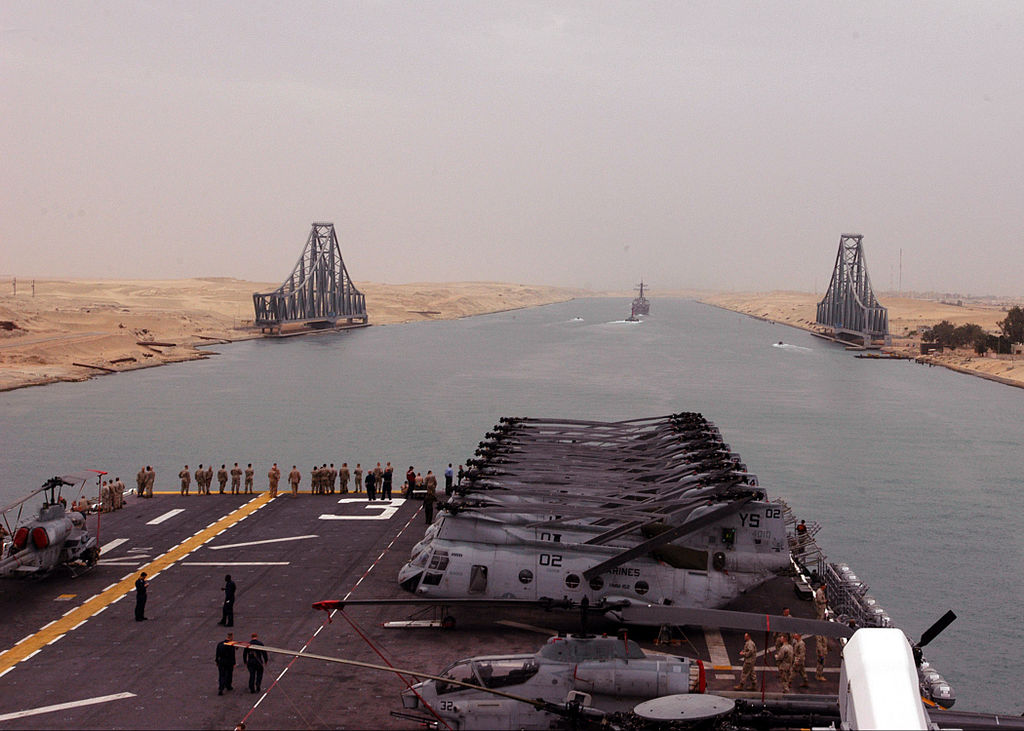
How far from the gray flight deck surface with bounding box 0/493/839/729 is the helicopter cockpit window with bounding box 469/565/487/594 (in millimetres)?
1001

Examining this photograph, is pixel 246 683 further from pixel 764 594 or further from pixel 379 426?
pixel 379 426

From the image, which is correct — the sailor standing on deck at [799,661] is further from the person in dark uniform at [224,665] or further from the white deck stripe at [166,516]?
the white deck stripe at [166,516]

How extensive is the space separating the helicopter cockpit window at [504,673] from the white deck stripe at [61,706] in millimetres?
9197

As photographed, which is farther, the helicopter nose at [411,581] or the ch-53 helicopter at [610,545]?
the helicopter nose at [411,581]

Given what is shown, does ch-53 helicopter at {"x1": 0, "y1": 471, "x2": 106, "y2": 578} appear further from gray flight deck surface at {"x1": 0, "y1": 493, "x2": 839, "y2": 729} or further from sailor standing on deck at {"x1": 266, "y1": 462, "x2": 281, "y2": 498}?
sailor standing on deck at {"x1": 266, "y1": 462, "x2": 281, "y2": 498}

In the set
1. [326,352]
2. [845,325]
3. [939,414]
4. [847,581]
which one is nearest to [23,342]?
[326,352]

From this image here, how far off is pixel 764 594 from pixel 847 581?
9.27ft

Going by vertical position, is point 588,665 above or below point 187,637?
above

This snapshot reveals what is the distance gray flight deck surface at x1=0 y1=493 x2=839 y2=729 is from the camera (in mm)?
20906

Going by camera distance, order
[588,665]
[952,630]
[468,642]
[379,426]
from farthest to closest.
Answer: [379,426], [952,630], [468,642], [588,665]

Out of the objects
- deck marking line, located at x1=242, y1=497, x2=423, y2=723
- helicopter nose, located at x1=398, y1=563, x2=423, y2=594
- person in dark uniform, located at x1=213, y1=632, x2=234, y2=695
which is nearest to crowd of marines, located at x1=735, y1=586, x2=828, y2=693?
helicopter nose, located at x1=398, y1=563, x2=423, y2=594

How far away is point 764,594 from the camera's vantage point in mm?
29188

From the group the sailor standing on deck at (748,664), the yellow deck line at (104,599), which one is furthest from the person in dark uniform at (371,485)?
the sailor standing on deck at (748,664)

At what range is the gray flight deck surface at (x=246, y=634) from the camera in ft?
68.6
